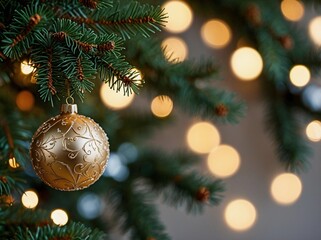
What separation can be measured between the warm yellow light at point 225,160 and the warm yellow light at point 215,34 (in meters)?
0.25

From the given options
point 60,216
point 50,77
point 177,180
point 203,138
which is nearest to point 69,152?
point 50,77

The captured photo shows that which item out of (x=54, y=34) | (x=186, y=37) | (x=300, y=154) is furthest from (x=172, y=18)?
(x=54, y=34)

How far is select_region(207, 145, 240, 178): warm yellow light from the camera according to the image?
118cm

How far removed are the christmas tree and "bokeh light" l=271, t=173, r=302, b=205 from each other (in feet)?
0.40

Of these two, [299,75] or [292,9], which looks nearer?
[299,75]

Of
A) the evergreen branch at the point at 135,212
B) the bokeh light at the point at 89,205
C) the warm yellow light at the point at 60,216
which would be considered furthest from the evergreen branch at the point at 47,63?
Answer: the bokeh light at the point at 89,205

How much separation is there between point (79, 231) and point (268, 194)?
76cm

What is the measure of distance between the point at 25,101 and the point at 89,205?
0.25 metres

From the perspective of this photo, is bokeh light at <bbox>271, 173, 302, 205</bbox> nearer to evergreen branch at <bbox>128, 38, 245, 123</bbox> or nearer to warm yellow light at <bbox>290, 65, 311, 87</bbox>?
warm yellow light at <bbox>290, 65, 311, 87</bbox>

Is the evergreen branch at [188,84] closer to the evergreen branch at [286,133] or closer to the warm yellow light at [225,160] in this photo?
the evergreen branch at [286,133]

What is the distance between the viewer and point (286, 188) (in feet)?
3.80

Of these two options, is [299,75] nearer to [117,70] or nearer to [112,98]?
[112,98]

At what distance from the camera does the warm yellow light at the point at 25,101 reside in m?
0.81

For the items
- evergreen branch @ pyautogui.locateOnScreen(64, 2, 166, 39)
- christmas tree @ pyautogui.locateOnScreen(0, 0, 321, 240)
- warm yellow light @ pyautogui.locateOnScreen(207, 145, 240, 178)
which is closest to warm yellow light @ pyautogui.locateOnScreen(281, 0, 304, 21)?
christmas tree @ pyautogui.locateOnScreen(0, 0, 321, 240)
